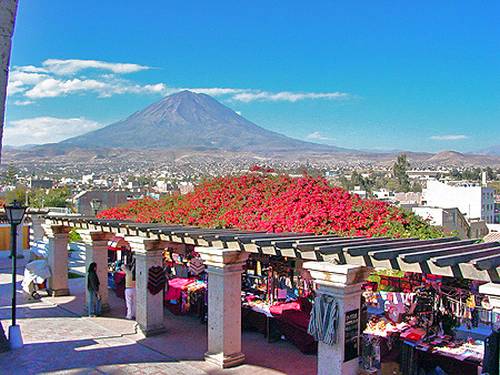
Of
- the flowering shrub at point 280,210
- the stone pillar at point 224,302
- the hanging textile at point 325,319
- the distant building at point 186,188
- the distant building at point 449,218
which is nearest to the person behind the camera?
the hanging textile at point 325,319

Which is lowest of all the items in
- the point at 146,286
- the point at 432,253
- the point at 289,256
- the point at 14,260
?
the point at 146,286

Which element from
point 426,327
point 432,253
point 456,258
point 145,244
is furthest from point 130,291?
point 456,258

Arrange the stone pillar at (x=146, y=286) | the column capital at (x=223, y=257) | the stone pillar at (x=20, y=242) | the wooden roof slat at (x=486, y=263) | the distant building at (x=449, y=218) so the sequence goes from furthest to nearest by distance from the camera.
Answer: the stone pillar at (x=20, y=242) < the distant building at (x=449, y=218) < the stone pillar at (x=146, y=286) < the column capital at (x=223, y=257) < the wooden roof slat at (x=486, y=263)

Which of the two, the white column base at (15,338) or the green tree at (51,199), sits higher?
the green tree at (51,199)

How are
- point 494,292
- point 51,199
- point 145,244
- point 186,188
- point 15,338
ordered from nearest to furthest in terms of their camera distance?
point 494,292, point 15,338, point 145,244, point 186,188, point 51,199

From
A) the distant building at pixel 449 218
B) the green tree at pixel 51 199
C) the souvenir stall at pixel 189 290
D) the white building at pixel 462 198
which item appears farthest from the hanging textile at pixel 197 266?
the green tree at pixel 51 199

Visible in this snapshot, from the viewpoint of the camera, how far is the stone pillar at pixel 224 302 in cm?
890

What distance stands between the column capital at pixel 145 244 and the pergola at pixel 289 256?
21 mm

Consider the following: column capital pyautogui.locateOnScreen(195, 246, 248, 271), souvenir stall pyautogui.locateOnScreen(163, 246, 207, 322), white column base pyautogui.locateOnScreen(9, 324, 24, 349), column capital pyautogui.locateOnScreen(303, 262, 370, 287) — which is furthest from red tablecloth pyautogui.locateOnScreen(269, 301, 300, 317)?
white column base pyautogui.locateOnScreen(9, 324, 24, 349)

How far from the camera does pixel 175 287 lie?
45.4 feet

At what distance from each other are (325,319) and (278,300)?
5.12m

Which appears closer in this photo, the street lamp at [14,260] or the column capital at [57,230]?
the street lamp at [14,260]

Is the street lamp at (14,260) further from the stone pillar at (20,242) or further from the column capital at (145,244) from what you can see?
the stone pillar at (20,242)

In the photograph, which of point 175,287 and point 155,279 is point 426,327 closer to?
point 155,279
